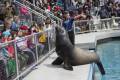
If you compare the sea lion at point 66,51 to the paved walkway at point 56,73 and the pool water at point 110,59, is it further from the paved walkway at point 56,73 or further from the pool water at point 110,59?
the pool water at point 110,59

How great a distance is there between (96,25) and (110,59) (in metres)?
6.44

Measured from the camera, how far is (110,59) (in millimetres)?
16391

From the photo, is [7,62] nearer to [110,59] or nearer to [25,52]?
[25,52]

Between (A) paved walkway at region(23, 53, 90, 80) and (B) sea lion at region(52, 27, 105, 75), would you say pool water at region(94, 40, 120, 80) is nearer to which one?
(B) sea lion at region(52, 27, 105, 75)

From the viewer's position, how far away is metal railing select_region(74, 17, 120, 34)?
2192 cm

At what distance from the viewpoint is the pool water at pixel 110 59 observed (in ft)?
41.8

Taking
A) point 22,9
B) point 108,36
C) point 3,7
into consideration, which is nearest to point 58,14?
point 108,36

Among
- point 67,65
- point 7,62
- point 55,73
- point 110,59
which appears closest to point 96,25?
point 110,59

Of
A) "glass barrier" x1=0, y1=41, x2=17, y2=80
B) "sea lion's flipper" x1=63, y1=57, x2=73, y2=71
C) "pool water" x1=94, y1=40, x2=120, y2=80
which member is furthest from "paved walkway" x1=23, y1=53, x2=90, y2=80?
"pool water" x1=94, y1=40, x2=120, y2=80

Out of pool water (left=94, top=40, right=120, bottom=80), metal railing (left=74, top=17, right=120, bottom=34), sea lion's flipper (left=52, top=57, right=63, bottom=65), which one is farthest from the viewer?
metal railing (left=74, top=17, right=120, bottom=34)

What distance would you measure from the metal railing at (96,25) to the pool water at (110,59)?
118 cm

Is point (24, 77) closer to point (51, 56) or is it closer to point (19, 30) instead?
point (19, 30)

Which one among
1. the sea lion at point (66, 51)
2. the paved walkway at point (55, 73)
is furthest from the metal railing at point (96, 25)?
the sea lion at point (66, 51)

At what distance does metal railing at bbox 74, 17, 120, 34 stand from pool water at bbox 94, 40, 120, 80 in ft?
3.89
